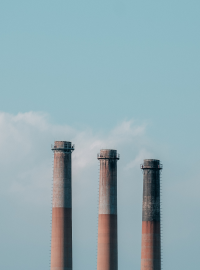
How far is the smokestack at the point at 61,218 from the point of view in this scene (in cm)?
8012

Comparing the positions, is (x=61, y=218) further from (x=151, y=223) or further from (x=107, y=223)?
(x=151, y=223)

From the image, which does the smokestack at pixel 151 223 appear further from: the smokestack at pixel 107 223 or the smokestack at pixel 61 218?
the smokestack at pixel 61 218

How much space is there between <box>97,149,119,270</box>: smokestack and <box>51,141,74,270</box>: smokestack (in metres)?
5.25

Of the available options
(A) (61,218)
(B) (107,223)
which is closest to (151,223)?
(B) (107,223)

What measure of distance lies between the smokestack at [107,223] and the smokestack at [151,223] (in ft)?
11.3

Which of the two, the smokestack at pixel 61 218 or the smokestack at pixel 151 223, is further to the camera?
the smokestack at pixel 151 223

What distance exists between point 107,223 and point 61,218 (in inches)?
276

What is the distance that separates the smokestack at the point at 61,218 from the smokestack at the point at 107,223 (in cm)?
525

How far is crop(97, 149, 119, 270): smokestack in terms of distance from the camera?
84500mm

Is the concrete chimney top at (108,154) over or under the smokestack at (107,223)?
over

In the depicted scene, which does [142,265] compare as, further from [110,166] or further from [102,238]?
[110,166]

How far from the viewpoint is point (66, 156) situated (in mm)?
81812

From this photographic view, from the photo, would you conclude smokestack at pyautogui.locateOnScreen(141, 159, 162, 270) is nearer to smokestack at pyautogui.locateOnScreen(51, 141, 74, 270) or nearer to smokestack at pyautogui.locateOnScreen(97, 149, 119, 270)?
smokestack at pyautogui.locateOnScreen(97, 149, 119, 270)

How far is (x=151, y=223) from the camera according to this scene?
84875 millimetres
